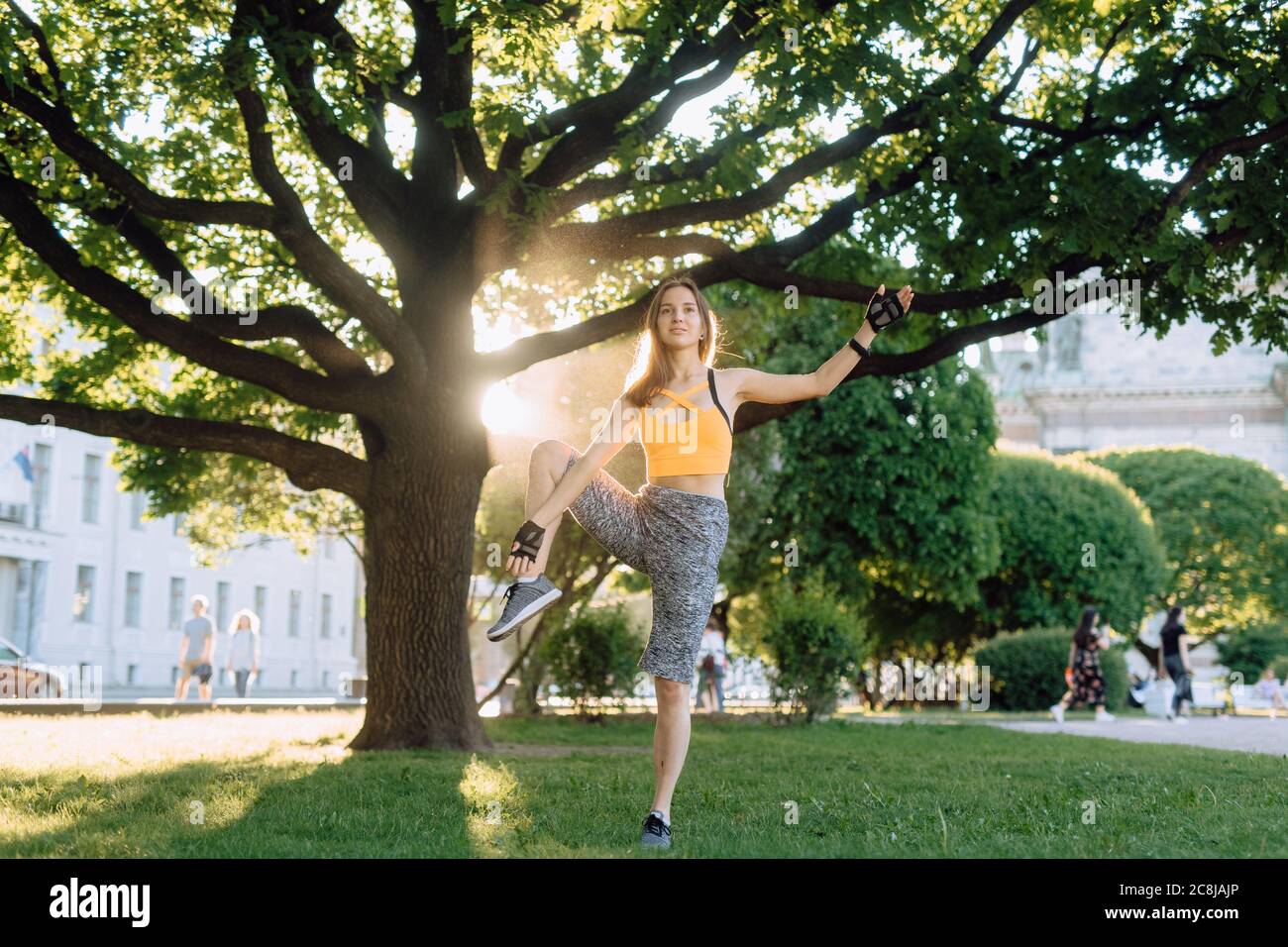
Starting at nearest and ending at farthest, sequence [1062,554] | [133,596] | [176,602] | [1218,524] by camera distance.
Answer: [1062,554] → [133,596] → [176,602] → [1218,524]

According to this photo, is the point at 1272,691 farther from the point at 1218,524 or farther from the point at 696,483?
the point at 696,483

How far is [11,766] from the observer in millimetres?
9656

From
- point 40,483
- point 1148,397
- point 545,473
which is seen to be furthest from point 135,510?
point 1148,397

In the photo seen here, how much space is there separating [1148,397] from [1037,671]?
44.5 m

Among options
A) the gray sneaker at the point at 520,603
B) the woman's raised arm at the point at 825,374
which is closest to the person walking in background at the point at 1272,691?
the woman's raised arm at the point at 825,374

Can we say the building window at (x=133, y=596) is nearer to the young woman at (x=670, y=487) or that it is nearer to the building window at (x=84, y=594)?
Answer: the building window at (x=84, y=594)

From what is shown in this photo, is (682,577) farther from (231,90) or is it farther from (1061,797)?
(231,90)

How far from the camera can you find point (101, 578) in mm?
46469

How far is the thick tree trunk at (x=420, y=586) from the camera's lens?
12391mm

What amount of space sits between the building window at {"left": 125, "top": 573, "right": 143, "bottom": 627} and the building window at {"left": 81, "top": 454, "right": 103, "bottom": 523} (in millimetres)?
2555

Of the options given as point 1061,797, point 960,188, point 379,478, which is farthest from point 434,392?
point 1061,797

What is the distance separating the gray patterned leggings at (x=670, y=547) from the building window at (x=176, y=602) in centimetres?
4701

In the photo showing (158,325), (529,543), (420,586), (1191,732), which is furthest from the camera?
(1191,732)

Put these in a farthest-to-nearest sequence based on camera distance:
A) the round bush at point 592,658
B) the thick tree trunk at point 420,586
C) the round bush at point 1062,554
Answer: the round bush at point 1062,554 < the round bush at point 592,658 < the thick tree trunk at point 420,586
